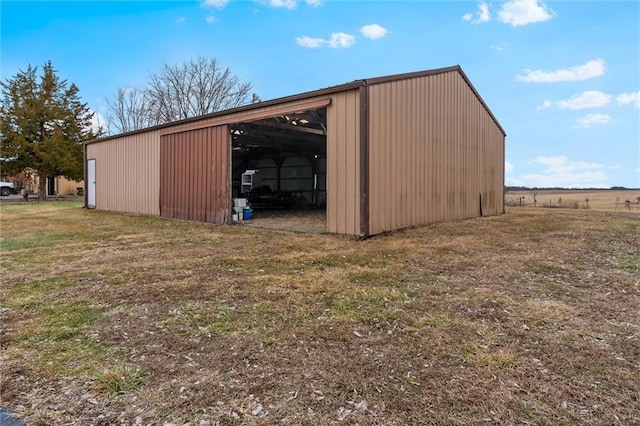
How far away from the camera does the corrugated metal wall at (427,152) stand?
7500mm

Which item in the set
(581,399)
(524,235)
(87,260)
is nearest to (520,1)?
(524,235)

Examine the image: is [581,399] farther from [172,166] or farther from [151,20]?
[151,20]

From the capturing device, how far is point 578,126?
1565cm

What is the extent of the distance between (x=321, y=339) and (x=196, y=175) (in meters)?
9.04

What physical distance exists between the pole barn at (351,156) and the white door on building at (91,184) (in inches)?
1.7

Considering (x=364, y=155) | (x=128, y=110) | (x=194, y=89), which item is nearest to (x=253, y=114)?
(x=364, y=155)

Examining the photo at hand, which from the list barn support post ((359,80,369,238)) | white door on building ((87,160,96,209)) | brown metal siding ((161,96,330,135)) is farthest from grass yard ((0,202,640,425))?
white door on building ((87,160,96,209))

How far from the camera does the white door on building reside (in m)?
15.5

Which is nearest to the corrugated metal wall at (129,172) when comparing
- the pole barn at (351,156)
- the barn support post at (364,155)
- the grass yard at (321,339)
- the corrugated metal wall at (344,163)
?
the pole barn at (351,156)

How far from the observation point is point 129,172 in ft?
Result: 44.3

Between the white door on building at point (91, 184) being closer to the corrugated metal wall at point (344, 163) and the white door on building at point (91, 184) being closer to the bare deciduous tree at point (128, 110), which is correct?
the corrugated metal wall at point (344, 163)

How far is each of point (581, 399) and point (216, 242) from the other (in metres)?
6.00

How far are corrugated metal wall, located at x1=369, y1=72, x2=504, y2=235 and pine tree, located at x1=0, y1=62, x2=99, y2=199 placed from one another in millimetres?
21097

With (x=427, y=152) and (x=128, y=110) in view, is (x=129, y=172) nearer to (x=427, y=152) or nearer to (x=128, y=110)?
(x=427, y=152)
